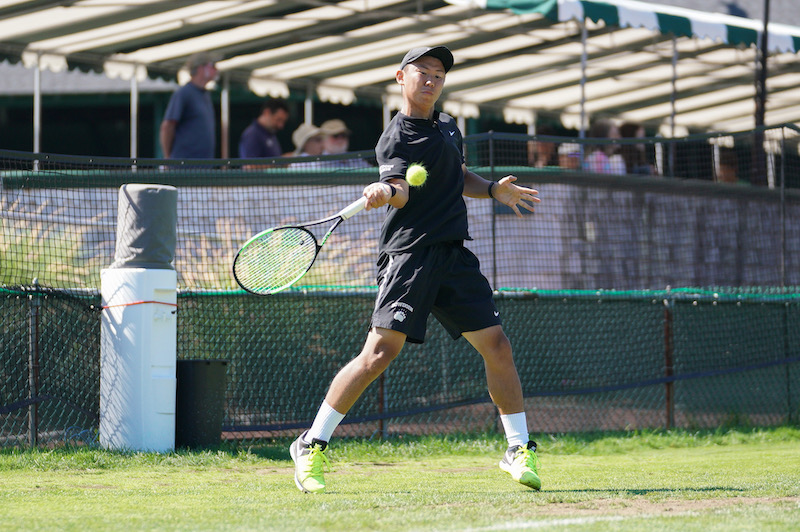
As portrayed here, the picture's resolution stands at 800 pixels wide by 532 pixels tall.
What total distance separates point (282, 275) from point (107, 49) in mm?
7732

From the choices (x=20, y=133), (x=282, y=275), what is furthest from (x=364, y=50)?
(x=20, y=133)

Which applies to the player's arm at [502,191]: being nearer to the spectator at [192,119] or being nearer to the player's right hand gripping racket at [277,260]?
the player's right hand gripping racket at [277,260]

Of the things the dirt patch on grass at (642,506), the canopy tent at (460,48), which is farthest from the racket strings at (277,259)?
the canopy tent at (460,48)

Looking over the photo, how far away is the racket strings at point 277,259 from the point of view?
6.13m

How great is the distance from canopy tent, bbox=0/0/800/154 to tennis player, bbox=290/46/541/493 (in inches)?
217

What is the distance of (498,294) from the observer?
30.0 feet

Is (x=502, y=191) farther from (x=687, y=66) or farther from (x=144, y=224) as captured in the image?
(x=687, y=66)

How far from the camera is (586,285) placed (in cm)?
1005

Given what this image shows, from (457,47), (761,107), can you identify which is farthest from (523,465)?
(457,47)

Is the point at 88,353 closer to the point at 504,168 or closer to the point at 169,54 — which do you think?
the point at 504,168

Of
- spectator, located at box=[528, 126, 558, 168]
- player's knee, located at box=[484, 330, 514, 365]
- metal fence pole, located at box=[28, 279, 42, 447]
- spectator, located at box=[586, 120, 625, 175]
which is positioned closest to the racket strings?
player's knee, located at box=[484, 330, 514, 365]

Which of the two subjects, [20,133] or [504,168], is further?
[20,133]

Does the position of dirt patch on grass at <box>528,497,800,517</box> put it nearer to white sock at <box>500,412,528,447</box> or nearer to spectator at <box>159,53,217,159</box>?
white sock at <box>500,412,528,447</box>

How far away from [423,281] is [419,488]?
108 centimetres
